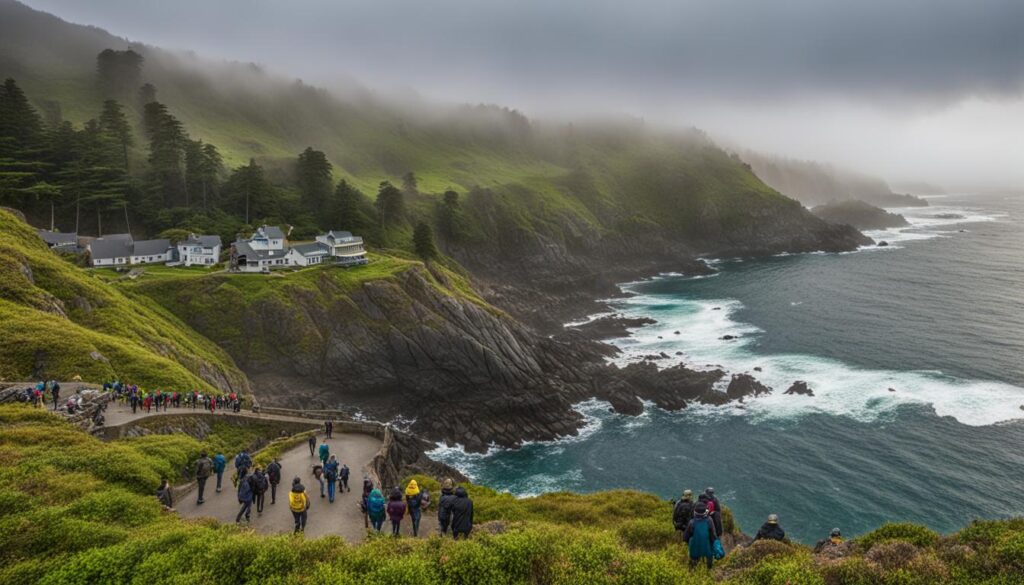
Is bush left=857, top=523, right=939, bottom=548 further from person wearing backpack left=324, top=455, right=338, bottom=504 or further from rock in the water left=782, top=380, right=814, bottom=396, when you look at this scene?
rock in the water left=782, top=380, right=814, bottom=396

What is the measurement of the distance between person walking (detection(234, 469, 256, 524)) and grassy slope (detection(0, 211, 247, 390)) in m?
24.3

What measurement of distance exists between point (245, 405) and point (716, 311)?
8946 centimetres

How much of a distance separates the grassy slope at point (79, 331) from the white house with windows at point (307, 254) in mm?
21223

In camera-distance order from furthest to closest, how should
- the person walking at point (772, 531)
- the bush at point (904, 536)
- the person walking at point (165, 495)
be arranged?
the person walking at point (165, 495) → the person walking at point (772, 531) → the bush at point (904, 536)

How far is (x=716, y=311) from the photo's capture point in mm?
110312

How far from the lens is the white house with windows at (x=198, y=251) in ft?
274

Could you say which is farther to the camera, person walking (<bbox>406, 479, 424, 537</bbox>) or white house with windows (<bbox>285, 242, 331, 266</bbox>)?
white house with windows (<bbox>285, 242, 331, 266</bbox>)

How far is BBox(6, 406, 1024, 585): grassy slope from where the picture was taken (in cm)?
1606

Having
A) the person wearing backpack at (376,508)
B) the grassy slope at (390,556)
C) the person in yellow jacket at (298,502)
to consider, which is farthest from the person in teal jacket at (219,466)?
the person wearing backpack at (376,508)

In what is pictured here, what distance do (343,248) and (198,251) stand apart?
21.4 metres

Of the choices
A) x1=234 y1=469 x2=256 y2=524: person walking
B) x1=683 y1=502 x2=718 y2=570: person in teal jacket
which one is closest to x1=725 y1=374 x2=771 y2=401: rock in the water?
x1=683 y1=502 x2=718 y2=570: person in teal jacket

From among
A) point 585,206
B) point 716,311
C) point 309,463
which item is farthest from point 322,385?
point 585,206

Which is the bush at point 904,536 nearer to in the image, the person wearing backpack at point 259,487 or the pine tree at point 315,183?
the person wearing backpack at point 259,487

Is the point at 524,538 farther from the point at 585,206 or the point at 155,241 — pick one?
the point at 585,206
